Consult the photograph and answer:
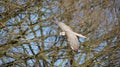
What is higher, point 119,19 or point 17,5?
point 17,5

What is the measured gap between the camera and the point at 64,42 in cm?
1031

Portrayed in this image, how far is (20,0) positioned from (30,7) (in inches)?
19.0

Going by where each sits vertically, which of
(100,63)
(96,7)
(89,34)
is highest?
(96,7)

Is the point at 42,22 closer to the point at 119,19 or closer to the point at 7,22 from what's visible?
the point at 7,22

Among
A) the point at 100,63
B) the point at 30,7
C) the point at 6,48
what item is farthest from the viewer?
the point at 100,63

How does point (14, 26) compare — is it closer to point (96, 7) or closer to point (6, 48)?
point (6, 48)

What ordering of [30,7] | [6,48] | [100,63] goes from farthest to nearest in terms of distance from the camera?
[100,63], [30,7], [6,48]

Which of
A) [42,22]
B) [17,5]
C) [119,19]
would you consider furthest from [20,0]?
[119,19]

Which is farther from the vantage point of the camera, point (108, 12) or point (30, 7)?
point (108, 12)

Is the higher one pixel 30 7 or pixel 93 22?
pixel 30 7

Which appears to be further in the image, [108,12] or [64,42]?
[108,12]

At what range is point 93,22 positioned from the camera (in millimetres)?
11102

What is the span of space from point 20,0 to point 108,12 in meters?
2.94

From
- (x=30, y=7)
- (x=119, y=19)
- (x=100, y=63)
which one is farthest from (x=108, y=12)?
(x=30, y=7)
